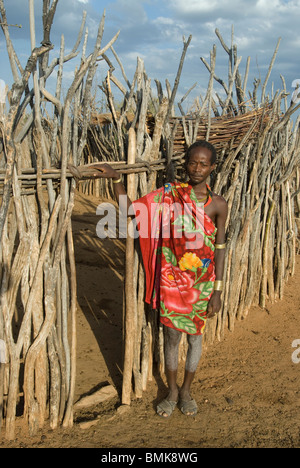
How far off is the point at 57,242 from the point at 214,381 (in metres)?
1.57

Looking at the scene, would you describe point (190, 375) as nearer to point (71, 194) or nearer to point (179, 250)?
point (179, 250)

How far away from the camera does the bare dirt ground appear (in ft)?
7.39

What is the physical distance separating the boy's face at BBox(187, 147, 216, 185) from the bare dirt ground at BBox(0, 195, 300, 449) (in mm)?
1469

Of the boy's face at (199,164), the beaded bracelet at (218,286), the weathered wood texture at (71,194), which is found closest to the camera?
the weathered wood texture at (71,194)

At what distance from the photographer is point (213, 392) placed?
8.96 feet

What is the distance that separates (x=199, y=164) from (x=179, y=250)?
20.2 inches

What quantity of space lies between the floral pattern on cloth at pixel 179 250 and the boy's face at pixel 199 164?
9cm

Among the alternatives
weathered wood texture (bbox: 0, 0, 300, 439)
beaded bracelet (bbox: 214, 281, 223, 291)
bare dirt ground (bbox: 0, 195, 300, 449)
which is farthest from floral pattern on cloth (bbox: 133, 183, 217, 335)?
bare dirt ground (bbox: 0, 195, 300, 449)

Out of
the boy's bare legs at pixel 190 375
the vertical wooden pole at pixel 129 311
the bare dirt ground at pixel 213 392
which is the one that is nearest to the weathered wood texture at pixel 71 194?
the vertical wooden pole at pixel 129 311

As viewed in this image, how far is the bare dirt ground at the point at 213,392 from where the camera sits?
2.25 meters

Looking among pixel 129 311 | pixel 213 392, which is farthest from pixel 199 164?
pixel 213 392

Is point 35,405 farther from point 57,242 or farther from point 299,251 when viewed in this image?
point 299,251

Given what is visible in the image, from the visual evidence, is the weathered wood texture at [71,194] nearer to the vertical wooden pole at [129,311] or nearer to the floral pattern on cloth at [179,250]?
the vertical wooden pole at [129,311]
